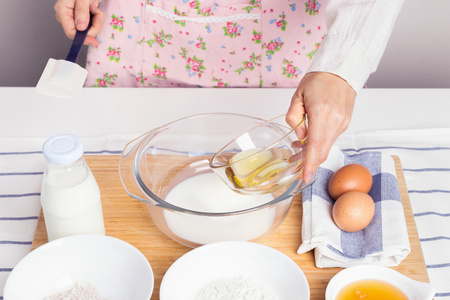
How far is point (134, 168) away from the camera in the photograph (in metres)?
0.96

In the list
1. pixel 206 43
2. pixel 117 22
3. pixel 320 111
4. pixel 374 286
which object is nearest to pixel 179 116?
pixel 206 43

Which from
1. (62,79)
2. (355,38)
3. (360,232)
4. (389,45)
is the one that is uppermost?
(355,38)

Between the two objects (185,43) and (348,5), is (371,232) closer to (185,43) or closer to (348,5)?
(348,5)

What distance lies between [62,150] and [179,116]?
1.78 ft

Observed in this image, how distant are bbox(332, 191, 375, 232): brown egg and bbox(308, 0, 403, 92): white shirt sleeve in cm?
21

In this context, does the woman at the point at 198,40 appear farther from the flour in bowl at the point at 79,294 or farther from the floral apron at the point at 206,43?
the flour in bowl at the point at 79,294

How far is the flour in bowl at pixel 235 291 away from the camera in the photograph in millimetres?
833

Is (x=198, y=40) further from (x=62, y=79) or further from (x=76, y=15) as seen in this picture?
(x=62, y=79)

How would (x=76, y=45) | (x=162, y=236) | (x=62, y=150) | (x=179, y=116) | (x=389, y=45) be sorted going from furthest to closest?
(x=389, y=45) < (x=179, y=116) < (x=76, y=45) < (x=162, y=236) < (x=62, y=150)

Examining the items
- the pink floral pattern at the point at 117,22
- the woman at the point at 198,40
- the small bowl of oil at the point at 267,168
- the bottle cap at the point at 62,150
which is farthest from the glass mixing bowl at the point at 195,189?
the pink floral pattern at the point at 117,22

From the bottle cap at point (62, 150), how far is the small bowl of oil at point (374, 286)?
448mm

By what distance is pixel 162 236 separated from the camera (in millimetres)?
990

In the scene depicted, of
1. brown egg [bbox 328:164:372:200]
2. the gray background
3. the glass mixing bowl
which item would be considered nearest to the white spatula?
the glass mixing bowl

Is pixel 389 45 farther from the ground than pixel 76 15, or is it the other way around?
pixel 76 15
